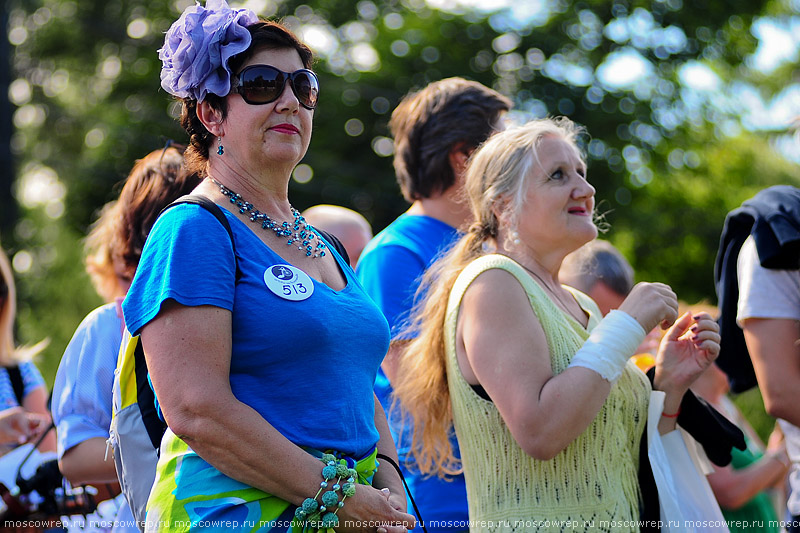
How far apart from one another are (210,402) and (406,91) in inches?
569

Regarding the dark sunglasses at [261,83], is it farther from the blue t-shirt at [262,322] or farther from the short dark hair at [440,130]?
the short dark hair at [440,130]

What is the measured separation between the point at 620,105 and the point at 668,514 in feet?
45.9

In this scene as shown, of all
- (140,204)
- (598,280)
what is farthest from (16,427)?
(598,280)

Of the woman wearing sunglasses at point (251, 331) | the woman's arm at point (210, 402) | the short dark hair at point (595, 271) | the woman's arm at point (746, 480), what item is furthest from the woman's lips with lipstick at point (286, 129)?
the woman's arm at point (746, 480)

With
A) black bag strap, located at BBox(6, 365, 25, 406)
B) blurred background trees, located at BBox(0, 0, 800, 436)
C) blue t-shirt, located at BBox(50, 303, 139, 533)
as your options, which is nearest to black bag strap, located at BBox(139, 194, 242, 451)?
blue t-shirt, located at BBox(50, 303, 139, 533)

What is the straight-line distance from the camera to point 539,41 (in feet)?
52.5

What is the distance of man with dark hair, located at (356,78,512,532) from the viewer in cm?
329

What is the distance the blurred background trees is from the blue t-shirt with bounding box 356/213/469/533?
39.1ft

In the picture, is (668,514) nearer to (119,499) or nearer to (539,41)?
(119,499)

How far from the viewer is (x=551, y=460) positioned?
263 centimetres

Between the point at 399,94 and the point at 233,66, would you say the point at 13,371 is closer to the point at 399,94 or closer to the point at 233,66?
the point at 233,66

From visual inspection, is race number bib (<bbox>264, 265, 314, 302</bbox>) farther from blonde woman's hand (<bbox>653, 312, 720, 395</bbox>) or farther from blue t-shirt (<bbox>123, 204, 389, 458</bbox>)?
blonde woman's hand (<bbox>653, 312, 720, 395</bbox>)

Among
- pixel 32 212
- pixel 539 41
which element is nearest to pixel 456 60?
pixel 539 41

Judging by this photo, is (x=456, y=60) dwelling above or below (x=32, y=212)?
above
